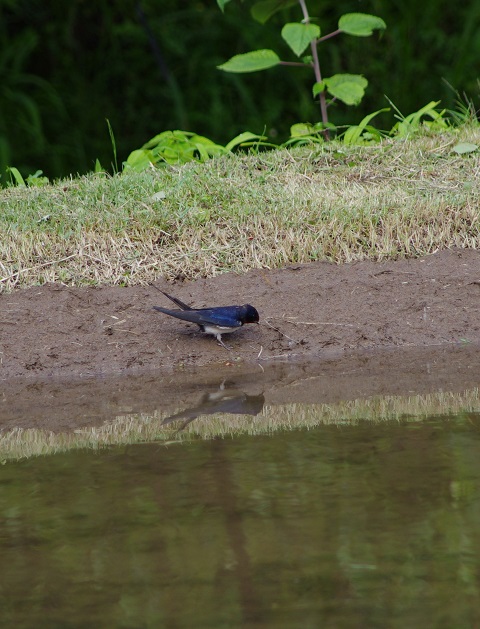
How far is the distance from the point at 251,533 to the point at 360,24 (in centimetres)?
568

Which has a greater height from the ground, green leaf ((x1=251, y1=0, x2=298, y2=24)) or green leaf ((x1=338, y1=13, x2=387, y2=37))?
green leaf ((x1=251, y1=0, x2=298, y2=24))

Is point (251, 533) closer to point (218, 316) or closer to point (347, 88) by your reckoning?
point (218, 316)

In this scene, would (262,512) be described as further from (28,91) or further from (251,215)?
(28,91)

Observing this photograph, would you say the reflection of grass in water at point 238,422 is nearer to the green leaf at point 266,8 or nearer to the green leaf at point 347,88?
the green leaf at point 347,88

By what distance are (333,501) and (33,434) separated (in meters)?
1.60

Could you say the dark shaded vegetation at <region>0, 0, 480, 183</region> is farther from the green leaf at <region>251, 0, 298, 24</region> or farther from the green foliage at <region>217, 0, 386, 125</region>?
the green foliage at <region>217, 0, 386, 125</region>

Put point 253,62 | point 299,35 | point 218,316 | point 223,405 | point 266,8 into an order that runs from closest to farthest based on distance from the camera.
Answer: point 223,405 < point 218,316 < point 299,35 < point 253,62 < point 266,8

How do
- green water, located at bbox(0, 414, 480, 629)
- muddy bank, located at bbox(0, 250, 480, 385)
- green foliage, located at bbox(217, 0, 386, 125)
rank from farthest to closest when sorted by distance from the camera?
1. green foliage, located at bbox(217, 0, 386, 125)
2. muddy bank, located at bbox(0, 250, 480, 385)
3. green water, located at bbox(0, 414, 480, 629)

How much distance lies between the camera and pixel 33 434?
13.5ft

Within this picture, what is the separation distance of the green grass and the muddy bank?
17 centimetres

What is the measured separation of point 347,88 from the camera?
7469 millimetres

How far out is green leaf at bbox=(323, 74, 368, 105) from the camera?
24.2 ft

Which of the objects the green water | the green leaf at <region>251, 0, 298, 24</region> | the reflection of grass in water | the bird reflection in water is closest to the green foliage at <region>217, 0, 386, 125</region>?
the green leaf at <region>251, 0, 298, 24</region>

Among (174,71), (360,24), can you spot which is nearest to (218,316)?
(360,24)
